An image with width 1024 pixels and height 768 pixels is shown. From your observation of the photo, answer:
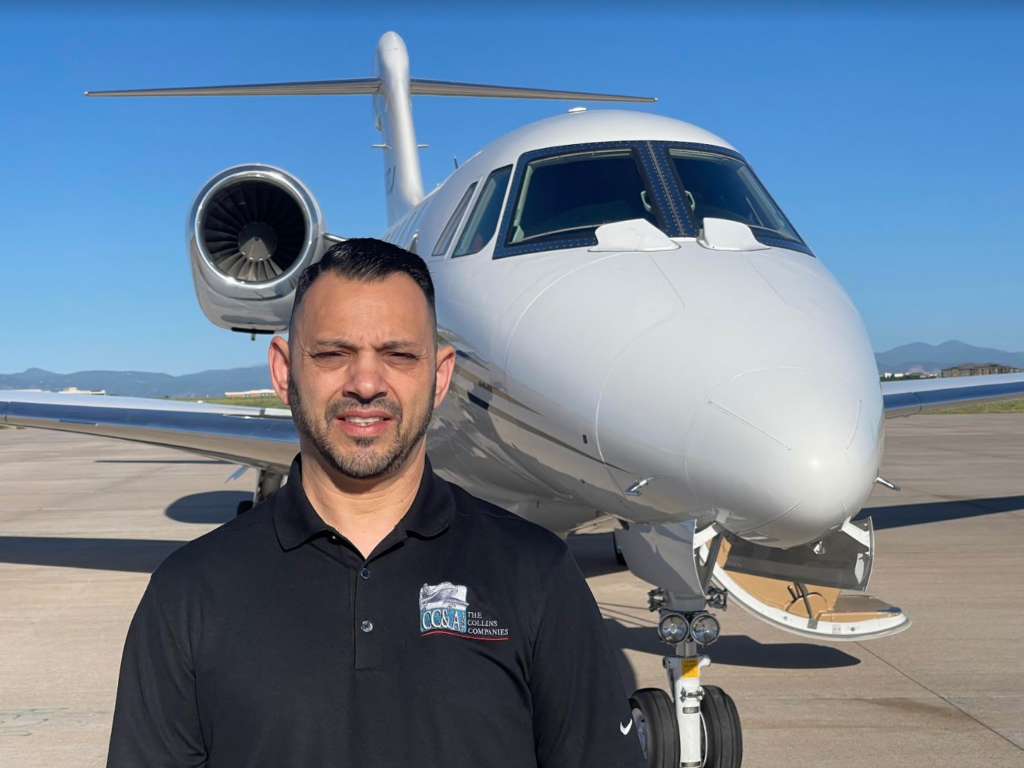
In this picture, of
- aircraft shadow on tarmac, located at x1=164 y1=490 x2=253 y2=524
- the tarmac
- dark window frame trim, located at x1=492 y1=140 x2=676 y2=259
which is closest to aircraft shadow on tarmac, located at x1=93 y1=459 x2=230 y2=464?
aircraft shadow on tarmac, located at x1=164 y1=490 x2=253 y2=524

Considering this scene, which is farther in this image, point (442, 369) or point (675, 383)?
point (675, 383)

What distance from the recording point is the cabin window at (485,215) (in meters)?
5.12

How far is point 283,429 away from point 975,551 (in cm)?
673

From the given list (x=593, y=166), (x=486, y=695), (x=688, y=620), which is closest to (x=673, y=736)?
(x=688, y=620)

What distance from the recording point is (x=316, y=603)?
5.29ft

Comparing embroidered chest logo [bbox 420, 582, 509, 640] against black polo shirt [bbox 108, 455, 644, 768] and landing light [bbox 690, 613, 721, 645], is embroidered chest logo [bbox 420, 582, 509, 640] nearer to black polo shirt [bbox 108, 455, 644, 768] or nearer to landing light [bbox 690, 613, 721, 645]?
black polo shirt [bbox 108, 455, 644, 768]

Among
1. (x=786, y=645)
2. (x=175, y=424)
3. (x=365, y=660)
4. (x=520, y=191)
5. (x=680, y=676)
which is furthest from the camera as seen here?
(x=175, y=424)

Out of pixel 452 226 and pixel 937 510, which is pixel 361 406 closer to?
pixel 452 226

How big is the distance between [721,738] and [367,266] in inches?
127

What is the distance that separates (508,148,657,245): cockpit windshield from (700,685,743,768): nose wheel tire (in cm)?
214

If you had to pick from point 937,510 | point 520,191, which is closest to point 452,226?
point 520,191

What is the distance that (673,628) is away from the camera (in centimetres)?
404

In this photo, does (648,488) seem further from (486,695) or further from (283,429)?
(283,429)

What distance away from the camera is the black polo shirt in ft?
5.12
